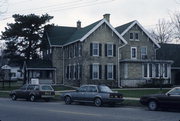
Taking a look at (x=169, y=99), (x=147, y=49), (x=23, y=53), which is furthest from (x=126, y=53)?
(x=169, y=99)

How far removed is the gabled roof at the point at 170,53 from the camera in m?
52.8

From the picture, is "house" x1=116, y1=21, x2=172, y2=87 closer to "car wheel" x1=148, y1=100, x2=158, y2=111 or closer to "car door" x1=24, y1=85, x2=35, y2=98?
"car door" x1=24, y1=85, x2=35, y2=98

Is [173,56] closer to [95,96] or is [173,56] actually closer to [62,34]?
[62,34]

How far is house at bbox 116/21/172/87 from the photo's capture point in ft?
152

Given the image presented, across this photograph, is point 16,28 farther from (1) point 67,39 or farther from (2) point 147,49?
(2) point 147,49

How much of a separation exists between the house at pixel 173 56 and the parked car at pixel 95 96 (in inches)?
1086

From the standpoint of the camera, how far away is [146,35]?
163 feet

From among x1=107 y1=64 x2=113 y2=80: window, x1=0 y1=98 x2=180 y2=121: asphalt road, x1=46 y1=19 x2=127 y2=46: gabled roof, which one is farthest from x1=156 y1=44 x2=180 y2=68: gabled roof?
x1=0 y1=98 x2=180 y2=121: asphalt road

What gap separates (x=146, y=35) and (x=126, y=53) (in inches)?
158

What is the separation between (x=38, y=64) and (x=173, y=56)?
2102 centimetres

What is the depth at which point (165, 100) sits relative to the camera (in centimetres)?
2028

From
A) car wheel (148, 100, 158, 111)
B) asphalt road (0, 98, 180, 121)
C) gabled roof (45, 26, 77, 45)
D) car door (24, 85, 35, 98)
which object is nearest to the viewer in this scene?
asphalt road (0, 98, 180, 121)

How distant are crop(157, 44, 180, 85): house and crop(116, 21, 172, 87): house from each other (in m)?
2.66

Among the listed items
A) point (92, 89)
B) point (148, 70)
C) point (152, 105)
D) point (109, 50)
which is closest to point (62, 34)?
point (109, 50)
